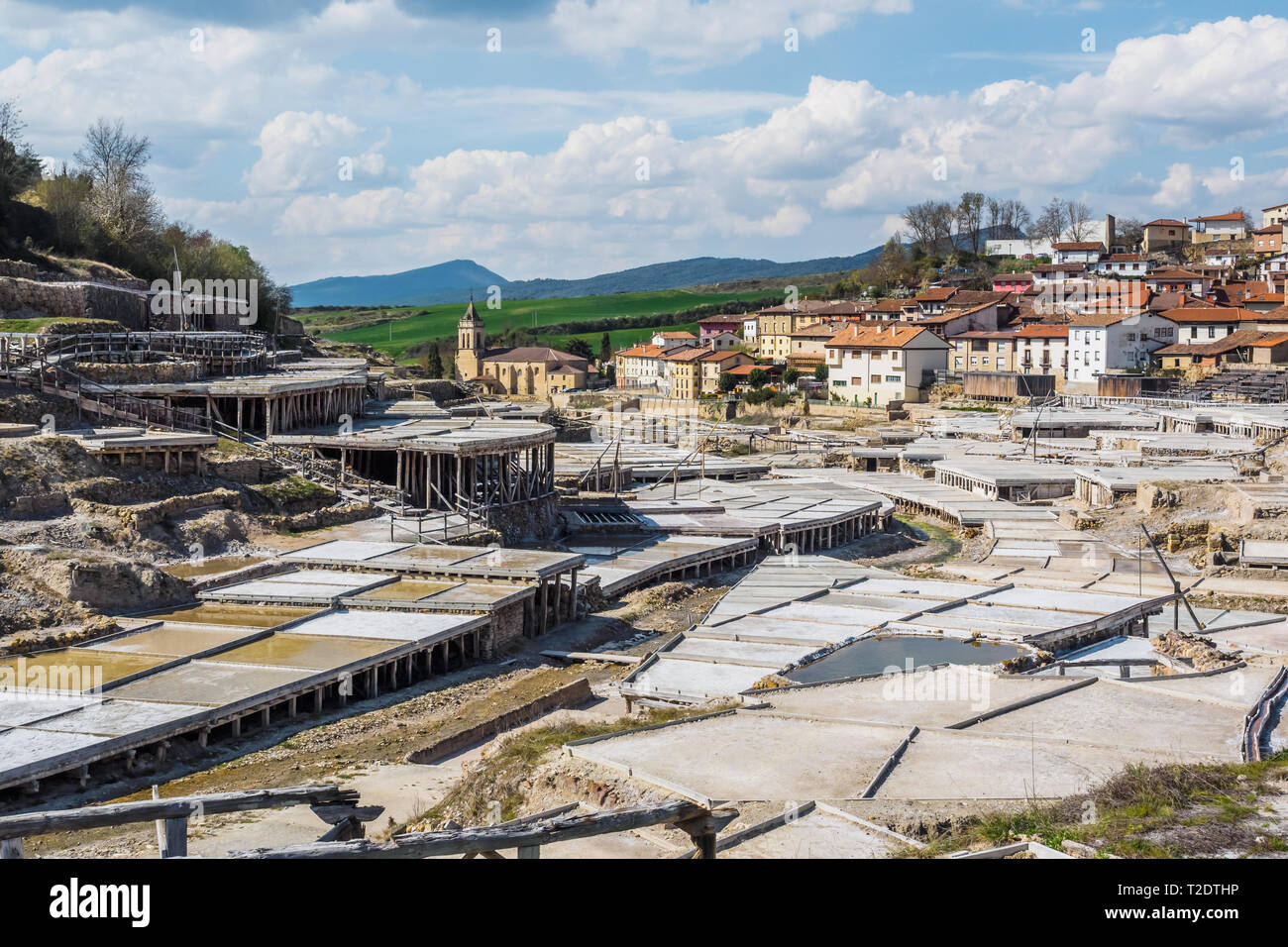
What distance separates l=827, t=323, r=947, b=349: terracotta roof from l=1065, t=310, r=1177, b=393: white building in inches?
388

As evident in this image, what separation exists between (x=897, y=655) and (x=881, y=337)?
67.9m

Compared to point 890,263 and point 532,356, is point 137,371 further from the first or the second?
point 890,263

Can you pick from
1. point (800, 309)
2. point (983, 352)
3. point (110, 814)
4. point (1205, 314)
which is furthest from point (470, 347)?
point (110, 814)

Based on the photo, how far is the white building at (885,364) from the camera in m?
86.4

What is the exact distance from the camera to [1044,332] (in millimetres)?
86625

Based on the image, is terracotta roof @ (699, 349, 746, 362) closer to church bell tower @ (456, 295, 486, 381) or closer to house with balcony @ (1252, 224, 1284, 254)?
church bell tower @ (456, 295, 486, 381)

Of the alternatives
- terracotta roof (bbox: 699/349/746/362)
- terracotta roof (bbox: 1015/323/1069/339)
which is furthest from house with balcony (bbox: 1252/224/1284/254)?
terracotta roof (bbox: 699/349/746/362)

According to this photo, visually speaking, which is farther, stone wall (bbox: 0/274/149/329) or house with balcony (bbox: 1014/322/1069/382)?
house with balcony (bbox: 1014/322/1069/382)

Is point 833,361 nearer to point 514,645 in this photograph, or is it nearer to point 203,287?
point 203,287

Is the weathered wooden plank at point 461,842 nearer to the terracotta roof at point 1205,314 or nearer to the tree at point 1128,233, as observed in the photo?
the terracotta roof at point 1205,314

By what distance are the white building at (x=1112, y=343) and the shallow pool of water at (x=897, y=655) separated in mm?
62790

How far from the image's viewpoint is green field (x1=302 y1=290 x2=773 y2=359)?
148m
